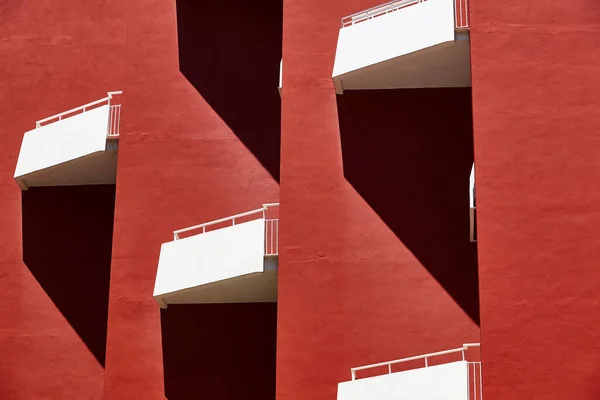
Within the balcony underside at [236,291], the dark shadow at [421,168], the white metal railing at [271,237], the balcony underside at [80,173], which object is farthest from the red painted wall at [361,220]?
the balcony underside at [80,173]

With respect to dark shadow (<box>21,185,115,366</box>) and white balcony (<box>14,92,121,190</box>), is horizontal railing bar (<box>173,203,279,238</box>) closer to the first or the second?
white balcony (<box>14,92,121,190</box>)

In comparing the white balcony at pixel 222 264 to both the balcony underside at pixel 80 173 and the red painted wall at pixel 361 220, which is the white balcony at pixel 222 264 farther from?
the balcony underside at pixel 80 173

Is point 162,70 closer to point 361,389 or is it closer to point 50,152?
point 50,152

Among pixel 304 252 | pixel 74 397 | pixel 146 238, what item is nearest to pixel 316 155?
pixel 304 252

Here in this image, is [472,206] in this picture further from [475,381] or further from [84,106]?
[84,106]

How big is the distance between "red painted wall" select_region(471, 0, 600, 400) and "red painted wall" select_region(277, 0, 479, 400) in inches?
142

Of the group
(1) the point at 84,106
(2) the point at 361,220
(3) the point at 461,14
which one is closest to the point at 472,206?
(2) the point at 361,220

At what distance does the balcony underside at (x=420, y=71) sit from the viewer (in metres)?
23.0

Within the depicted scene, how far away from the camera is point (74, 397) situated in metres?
26.9

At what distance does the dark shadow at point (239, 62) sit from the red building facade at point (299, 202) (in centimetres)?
5

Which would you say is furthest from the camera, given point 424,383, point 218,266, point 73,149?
point 73,149

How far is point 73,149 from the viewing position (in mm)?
27438

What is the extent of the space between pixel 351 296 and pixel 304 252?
1.24m

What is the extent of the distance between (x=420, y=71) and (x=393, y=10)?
1462 millimetres
